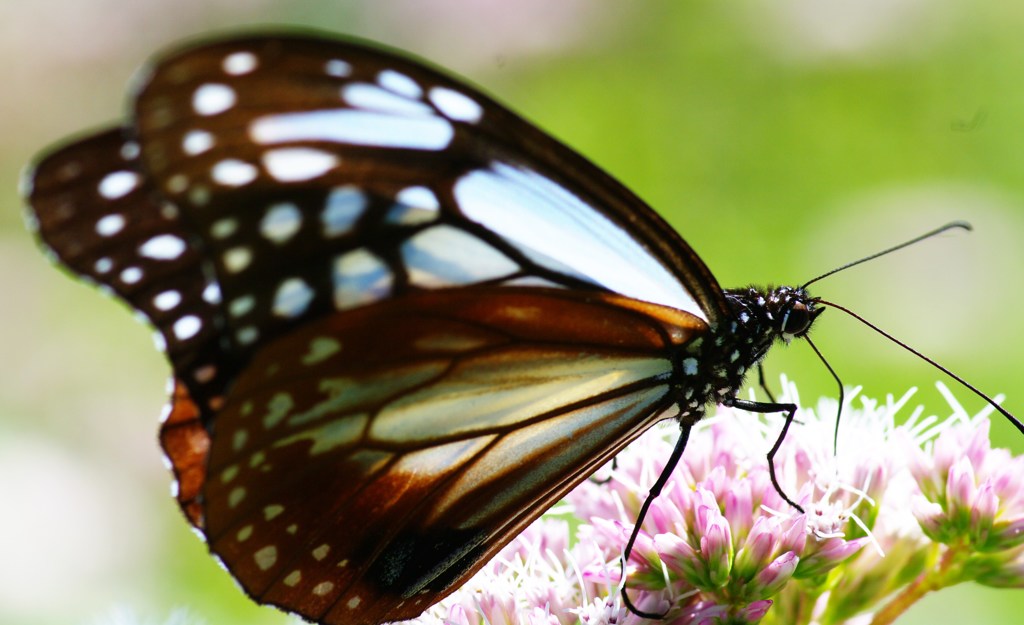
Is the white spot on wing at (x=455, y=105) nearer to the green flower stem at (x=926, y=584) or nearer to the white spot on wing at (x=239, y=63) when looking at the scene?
the white spot on wing at (x=239, y=63)

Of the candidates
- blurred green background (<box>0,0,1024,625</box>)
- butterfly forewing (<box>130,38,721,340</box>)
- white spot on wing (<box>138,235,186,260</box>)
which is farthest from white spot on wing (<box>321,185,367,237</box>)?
blurred green background (<box>0,0,1024,625</box>)

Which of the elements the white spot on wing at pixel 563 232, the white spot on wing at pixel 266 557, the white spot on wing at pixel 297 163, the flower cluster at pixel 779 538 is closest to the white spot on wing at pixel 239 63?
the white spot on wing at pixel 297 163

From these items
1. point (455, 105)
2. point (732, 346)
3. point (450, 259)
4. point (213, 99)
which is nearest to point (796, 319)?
point (732, 346)

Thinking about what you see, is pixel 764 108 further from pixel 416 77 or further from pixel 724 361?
pixel 416 77

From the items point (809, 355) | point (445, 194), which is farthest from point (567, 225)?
point (809, 355)

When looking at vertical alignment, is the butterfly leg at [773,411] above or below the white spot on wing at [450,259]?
below

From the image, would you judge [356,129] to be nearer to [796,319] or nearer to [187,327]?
[187,327]

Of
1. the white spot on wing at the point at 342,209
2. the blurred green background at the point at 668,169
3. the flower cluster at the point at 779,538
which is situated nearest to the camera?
the white spot on wing at the point at 342,209
